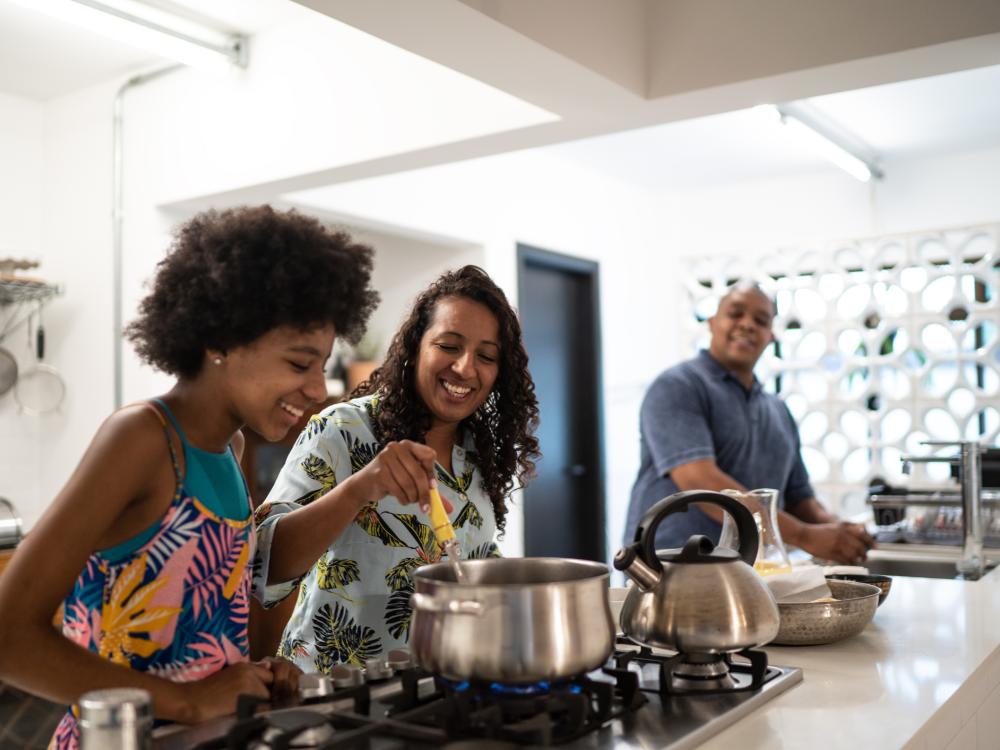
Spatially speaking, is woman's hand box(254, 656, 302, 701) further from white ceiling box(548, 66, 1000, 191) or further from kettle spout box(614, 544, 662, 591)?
white ceiling box(548, 66, 1000, 191)

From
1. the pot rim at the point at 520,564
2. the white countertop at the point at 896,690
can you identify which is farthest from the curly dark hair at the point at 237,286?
the white countertop at the point at 896,690

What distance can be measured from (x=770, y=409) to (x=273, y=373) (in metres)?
2.06

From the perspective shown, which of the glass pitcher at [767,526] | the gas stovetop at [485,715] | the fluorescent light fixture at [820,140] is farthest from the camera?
the fluorescent light fixture at [820,140]

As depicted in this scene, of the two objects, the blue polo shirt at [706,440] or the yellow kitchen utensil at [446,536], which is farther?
the blue polo shirt at [706,440]

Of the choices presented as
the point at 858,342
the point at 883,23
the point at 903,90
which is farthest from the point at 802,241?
the point at 883,23

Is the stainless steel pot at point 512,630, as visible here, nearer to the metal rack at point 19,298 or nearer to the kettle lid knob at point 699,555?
the kettle lid knob at point 699,555

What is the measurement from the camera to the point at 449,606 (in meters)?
1.02

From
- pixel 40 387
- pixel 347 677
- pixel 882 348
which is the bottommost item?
pixel 347 677

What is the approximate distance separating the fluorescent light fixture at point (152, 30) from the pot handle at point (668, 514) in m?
2.17

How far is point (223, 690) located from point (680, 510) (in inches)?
24.2

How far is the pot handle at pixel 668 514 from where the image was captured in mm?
1268

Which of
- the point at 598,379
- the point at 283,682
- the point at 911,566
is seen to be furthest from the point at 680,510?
the point at 598,379

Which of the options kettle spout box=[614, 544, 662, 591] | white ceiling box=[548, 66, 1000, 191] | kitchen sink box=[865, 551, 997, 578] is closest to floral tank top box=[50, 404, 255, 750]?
kettle spout box=[614, 544, 662, 591]

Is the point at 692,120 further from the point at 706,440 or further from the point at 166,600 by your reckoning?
the point at 166,600
